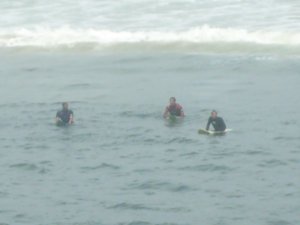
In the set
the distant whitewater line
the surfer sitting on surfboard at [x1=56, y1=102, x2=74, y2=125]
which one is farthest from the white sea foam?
the surfer sitting on surfboard at [x1=56, y1=102, x2=74, y2=125]

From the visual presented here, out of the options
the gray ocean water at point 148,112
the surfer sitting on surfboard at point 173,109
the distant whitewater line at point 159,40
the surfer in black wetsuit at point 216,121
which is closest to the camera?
the gray ocean water at point 148,112

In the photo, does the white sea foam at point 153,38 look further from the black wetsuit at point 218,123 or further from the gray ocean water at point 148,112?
the black wetsuit at point 218,123

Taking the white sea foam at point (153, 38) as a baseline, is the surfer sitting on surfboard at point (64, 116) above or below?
below

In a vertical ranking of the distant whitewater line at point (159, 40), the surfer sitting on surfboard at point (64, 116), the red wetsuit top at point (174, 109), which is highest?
the distant whitewater line at point (159, 40)

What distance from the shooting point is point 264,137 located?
42.3 meters

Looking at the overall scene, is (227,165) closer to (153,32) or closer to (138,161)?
(138,161)

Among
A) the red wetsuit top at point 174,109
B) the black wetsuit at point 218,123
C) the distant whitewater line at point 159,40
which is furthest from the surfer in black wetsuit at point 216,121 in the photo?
the distant whitewater line at point 159,40

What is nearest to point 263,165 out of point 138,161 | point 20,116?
point 138,161

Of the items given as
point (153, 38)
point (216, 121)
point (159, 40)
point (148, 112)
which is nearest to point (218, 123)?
point (216, 121)

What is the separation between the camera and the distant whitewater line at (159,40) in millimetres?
58500

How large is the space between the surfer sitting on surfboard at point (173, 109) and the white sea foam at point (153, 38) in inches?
527

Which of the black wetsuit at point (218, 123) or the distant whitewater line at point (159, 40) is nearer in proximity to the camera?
the black wetsuit at point (218, 123)

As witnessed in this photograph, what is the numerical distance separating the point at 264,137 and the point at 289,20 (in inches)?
867

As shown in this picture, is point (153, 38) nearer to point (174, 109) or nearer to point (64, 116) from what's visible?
point (174, 109)
